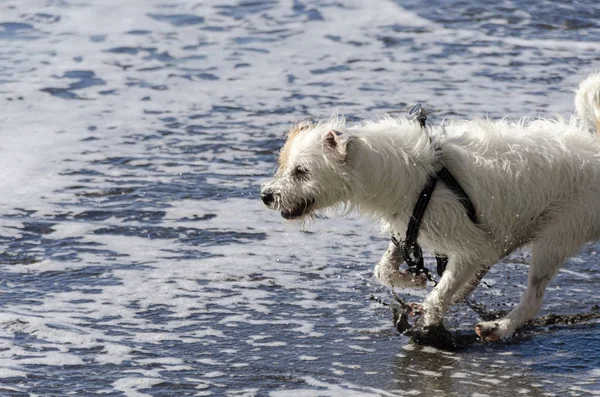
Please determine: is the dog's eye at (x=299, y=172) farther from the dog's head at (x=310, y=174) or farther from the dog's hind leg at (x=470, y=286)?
the dog's hind leg at (x=470, y=286)

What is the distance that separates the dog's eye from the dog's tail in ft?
5.47

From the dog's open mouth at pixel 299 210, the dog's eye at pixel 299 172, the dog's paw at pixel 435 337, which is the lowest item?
the dog's paw at pixel 435 337

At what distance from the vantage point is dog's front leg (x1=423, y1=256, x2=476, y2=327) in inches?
227

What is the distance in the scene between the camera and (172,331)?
5.87 m

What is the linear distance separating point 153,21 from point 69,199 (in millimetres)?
7297

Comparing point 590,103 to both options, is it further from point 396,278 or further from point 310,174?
point 310,174

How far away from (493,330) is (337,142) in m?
1.33

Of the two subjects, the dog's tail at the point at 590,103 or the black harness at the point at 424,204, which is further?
the dog's tail at the point at 590,103

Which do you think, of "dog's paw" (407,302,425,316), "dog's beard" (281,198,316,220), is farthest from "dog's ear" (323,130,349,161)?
"dog's paw" (407,302,425,316)

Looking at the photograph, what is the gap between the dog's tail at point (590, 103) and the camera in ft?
19.5

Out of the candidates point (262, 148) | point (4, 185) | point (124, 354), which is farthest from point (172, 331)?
point (262, 148)

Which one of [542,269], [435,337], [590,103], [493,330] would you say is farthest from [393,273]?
[590,103]

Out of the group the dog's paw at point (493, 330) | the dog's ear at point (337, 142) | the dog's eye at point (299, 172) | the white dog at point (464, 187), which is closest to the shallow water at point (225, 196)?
the dog's paw at point (493, 330)

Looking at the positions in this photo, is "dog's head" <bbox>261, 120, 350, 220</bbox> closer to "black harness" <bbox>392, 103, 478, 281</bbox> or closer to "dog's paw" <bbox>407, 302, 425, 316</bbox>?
"black harness" <bbox>392, 103, 478, 281</bbox>
